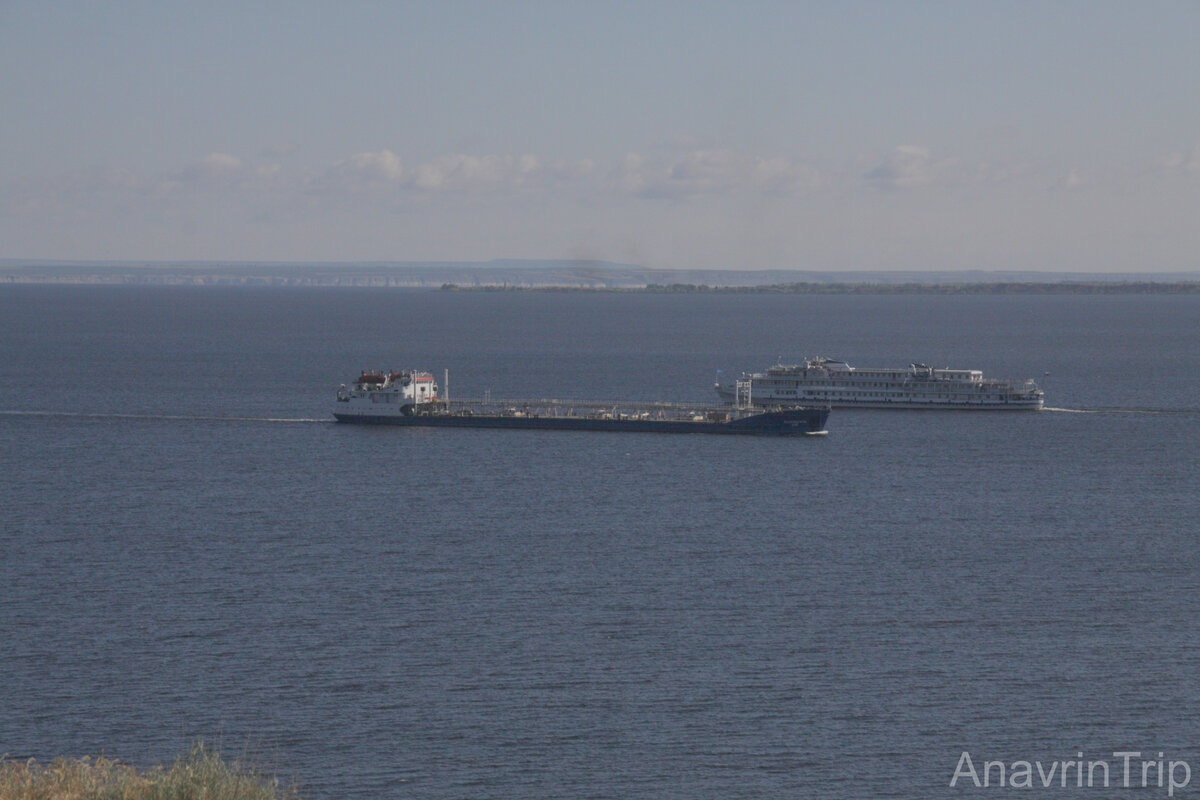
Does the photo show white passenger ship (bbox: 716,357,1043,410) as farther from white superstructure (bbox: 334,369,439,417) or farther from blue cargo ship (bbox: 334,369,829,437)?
white superstructure (bbox: 334,369,439,417)

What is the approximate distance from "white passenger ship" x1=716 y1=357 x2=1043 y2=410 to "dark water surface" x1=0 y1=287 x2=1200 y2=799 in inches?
1557

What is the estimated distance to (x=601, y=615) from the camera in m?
62.3

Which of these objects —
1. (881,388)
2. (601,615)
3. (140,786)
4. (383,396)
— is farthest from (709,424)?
(140,786)

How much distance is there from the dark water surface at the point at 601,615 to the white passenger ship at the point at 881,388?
39543mm

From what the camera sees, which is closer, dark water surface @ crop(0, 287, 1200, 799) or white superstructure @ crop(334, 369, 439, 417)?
dark water surface @ crop(0, 287, 1200, 799)

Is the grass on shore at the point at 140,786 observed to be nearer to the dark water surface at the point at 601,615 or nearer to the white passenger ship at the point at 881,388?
the dark water surface at the point at 601,615

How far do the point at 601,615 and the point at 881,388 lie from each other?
100 meters

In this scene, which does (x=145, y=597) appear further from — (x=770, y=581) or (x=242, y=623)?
(x=770, y=581)

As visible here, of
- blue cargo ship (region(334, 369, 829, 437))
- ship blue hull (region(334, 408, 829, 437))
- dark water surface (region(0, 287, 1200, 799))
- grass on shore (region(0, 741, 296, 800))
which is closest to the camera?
grass on shore (region(0, 741, 296, 800))

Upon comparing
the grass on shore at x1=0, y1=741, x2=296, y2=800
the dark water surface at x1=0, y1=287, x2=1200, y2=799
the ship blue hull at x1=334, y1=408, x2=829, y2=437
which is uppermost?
the grass on shore at x1=0, y1=741, x2=296, y2=800

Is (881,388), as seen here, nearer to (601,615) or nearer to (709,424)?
(709,424)

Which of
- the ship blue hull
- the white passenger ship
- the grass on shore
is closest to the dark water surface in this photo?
the grass on shore

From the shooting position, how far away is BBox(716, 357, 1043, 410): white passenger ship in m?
154

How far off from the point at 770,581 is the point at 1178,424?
80.5m
